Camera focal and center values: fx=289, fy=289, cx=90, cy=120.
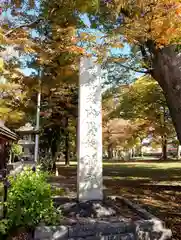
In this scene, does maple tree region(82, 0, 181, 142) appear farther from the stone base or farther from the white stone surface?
the stone base

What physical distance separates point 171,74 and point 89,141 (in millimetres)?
2571

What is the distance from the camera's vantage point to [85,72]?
7.70 metres

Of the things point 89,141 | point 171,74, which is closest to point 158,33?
point 171,74

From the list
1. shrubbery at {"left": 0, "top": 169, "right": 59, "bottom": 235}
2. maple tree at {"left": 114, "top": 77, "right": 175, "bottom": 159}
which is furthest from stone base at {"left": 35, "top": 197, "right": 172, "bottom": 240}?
maple tree at {"left": 114, "top": 77, "right": 175, "bottom": 159}

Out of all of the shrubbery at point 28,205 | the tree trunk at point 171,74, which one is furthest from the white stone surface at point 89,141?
the tree trunk at point 171,74

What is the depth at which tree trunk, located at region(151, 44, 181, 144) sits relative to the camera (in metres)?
6.12

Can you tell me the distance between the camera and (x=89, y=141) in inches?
287

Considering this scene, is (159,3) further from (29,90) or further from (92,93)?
(29,90)

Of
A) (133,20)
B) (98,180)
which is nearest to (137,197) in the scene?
(98,180)

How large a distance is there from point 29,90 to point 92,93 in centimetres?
1015

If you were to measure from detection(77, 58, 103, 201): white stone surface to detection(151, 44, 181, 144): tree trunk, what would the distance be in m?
1.83

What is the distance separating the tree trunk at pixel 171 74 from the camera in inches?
241

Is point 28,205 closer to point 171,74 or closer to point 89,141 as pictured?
point 89,141

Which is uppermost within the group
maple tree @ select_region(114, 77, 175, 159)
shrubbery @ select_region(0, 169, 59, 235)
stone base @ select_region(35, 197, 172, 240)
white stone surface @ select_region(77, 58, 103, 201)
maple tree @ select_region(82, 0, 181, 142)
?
maple tree @ select_region(114, 77, 175, 159)
